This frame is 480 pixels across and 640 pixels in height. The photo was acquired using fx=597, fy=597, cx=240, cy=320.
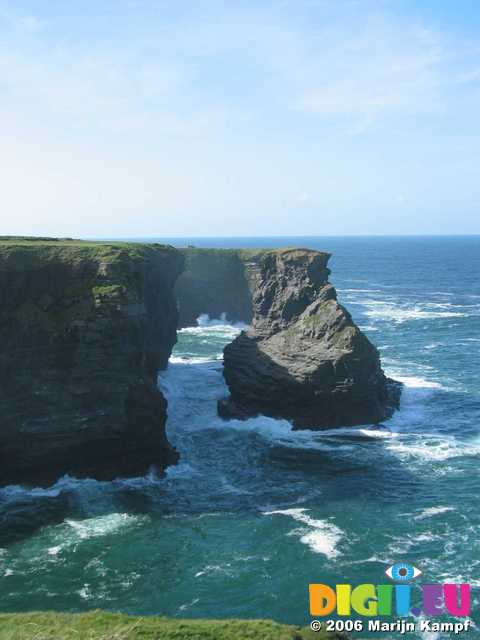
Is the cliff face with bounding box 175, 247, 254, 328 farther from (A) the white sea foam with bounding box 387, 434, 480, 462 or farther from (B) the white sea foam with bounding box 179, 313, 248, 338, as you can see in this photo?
(A) the white sea foam with bounding box 387, 434, 480, 462

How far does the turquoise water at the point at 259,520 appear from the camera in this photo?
37219 mm

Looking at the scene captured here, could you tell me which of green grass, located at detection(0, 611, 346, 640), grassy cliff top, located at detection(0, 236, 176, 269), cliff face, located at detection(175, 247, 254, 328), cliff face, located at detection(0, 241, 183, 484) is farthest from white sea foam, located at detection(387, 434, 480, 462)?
cliff face, located at detection(175, 247, 254, 328)

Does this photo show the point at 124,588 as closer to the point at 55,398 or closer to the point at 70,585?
the point at 70,585

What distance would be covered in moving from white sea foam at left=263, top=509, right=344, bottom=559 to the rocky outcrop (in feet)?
62.6

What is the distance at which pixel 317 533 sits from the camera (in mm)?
43125

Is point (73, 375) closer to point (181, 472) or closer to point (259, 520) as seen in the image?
→ point (181, 472)

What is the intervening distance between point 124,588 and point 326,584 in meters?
12.6

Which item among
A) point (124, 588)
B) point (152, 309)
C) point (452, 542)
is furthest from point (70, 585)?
point (152, 309)

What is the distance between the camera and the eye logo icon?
123 feet

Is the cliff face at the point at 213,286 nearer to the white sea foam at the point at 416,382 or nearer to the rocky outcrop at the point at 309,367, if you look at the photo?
the rocky outcrop at the point at 309,367

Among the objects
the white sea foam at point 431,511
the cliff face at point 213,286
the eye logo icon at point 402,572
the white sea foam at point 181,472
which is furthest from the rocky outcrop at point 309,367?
the cliff face at point 213,286

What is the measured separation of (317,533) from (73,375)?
24.6m

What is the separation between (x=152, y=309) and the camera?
75.1 metres

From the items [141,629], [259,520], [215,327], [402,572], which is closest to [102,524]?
[259,520]
